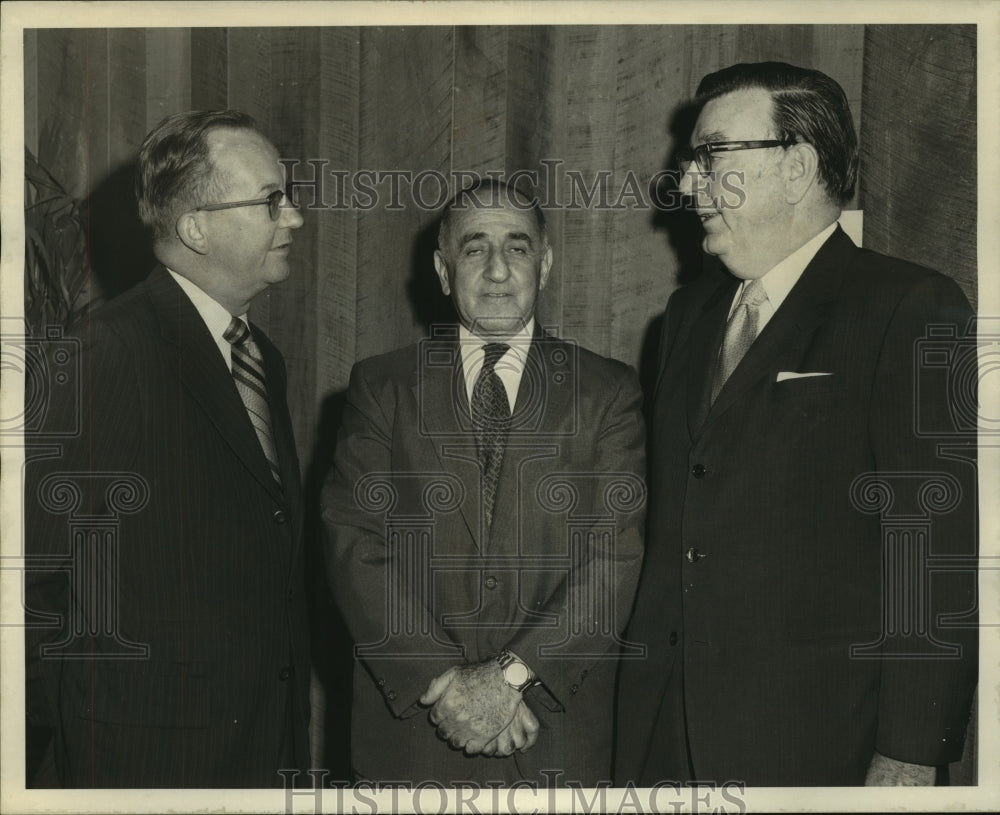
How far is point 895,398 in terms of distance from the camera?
252 centimetres

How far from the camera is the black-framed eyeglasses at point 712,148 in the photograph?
268cm

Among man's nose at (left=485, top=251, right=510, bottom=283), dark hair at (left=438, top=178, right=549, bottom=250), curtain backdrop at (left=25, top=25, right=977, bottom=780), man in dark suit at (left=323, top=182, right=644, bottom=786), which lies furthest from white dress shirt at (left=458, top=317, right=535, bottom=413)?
curtain backdrop at (left=25, top=25, right=977, bottom=780)

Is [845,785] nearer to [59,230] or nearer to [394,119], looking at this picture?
[394,119]

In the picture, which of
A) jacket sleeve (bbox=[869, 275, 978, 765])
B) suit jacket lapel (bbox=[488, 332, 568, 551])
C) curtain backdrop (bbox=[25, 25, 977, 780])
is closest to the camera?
jacket sleeve (bbox=[869, 275, 978, 765])

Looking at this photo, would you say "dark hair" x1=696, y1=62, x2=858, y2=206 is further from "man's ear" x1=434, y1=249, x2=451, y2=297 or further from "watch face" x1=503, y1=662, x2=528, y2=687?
"watch face" x1=503, y1=662, x2=528, y2=687

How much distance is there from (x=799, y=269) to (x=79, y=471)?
175 centimetres

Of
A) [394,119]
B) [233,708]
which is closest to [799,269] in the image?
[394,119]

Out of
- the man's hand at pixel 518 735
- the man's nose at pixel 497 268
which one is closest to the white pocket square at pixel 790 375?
the man's nose at pixel 497 268

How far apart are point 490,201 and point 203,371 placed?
776 millimetres

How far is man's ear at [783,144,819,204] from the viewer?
8.80 feet

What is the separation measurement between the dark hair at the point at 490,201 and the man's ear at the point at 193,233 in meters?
0.56

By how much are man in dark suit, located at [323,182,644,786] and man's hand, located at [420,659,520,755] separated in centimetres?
4

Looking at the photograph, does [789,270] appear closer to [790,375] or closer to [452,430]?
[790,375]

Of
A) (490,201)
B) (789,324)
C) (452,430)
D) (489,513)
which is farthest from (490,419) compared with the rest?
(789,324)
